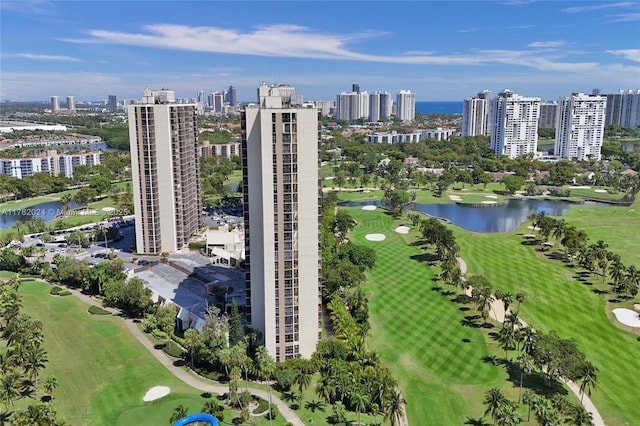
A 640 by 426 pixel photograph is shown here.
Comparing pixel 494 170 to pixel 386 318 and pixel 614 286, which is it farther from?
pixel 386 318

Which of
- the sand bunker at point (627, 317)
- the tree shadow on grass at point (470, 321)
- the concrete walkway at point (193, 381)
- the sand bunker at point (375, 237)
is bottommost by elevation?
the concrete walkway at point (193, 381)

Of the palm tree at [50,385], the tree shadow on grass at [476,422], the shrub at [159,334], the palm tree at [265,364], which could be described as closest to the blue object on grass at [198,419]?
the palm tree at [265,364]

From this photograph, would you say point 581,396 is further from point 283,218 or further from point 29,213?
point 29,213

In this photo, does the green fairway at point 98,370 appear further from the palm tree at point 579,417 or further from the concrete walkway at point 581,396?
the concrete walkway at point 581,396

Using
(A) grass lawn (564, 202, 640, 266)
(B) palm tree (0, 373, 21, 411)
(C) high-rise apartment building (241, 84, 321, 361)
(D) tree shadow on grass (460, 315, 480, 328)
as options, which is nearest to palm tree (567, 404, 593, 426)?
(D) tree shadow on grass (460, 315, 480, 328)

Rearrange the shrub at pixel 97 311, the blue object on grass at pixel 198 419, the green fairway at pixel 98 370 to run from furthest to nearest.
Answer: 1. the shrub at pixel 97 311
2. the green fairway at pixel 98 370
3. the blue object on grass at pixel 198 419

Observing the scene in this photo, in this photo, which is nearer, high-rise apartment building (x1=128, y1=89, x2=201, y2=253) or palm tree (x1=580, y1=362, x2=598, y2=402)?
palm tree (x1=580, y1=362, x2=598, y2=402)

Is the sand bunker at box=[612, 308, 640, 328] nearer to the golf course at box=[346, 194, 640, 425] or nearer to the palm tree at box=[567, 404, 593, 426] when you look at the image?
the golf course at box=[346, 194, 640, 425]
